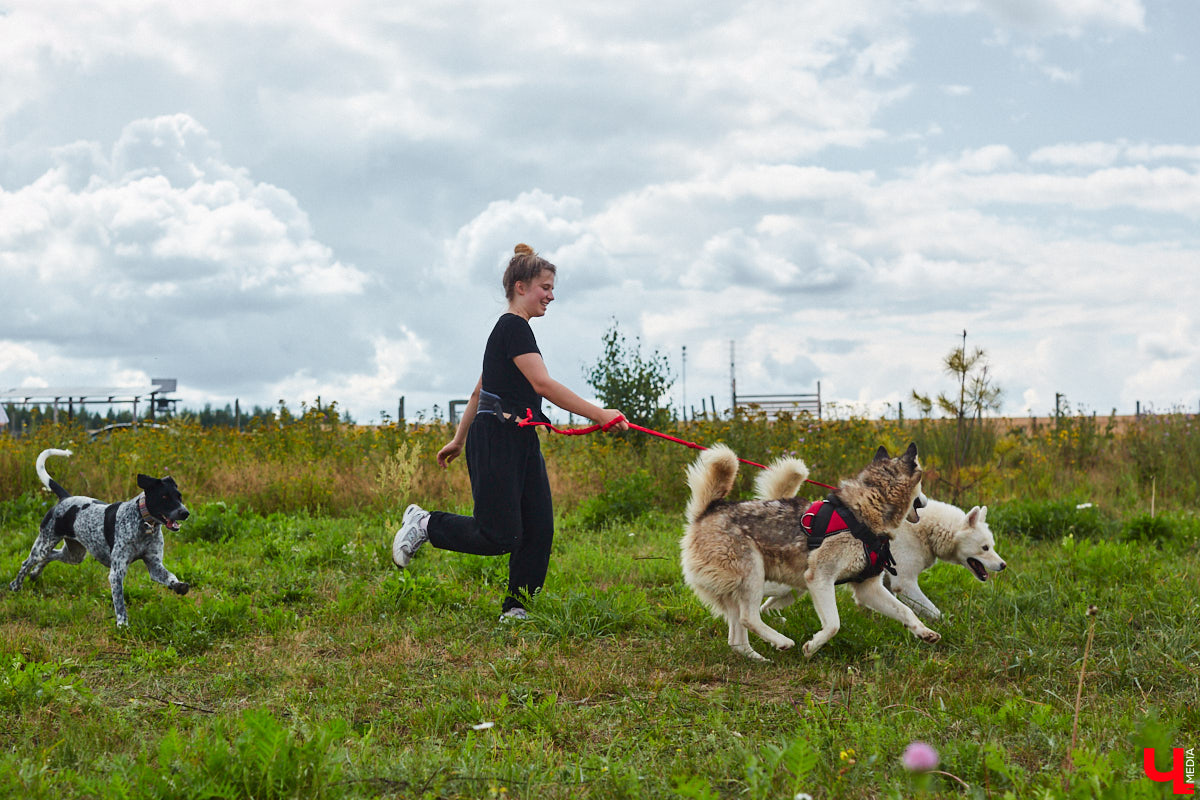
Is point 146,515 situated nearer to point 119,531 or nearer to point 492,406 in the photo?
point 119,531

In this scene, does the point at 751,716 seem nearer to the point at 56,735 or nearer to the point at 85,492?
the point at 56,735

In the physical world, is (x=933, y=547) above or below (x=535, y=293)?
below

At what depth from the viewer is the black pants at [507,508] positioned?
534 centimetres

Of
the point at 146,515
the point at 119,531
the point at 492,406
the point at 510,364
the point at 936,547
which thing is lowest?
the point at 936,547

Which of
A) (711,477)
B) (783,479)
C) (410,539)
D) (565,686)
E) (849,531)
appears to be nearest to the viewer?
(565,686)

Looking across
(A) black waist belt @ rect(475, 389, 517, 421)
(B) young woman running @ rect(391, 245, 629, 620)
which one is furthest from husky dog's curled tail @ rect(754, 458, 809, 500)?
(A) black waist belt @ rect(475, 389, 517, 421)

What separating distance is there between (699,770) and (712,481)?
2.15 meters

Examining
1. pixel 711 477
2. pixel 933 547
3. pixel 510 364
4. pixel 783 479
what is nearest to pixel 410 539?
pixel 510 364

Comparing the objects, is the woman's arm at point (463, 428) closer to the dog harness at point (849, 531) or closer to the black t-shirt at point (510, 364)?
the black t-shirt at point (510, 364)

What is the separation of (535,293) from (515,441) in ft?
3.04

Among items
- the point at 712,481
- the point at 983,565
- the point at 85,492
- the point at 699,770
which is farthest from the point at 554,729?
the point at 85,492

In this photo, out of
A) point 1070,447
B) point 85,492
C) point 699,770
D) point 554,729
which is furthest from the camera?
point 1070,447

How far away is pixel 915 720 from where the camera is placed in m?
3.64

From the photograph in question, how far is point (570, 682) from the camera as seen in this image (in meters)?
4.26
